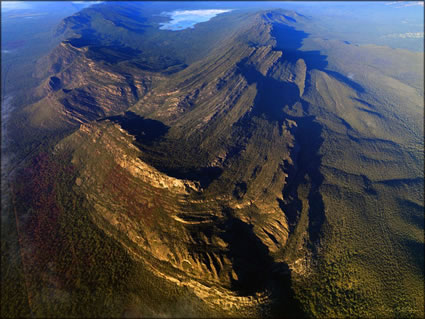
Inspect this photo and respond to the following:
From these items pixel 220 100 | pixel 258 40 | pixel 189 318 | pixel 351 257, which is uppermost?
pixel 258 40

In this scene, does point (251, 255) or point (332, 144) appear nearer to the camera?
point (251, 255)

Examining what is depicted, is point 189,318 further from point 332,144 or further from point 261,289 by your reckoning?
point 332,144

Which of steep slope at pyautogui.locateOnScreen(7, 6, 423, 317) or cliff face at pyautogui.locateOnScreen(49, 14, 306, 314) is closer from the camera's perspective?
steep slope at pyautogui.locateOnScreen(7, 6, 423, 317)

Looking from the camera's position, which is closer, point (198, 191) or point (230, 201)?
point (230, 201)

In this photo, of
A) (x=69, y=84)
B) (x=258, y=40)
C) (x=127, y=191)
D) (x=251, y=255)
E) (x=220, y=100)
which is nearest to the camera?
(x=251, y=255)

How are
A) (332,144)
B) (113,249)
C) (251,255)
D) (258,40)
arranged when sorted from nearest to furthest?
(251,255) < (113,249) < (332,144) < (258,40)

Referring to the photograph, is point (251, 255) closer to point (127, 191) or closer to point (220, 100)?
point (127, 191)

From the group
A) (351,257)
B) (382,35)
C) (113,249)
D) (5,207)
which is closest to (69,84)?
(5,207)

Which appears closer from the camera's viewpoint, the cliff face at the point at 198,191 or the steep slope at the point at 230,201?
the steep slope at the point at 230,201

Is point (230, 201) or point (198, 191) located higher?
point (198, 191)

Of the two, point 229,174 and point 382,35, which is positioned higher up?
point 382,35
